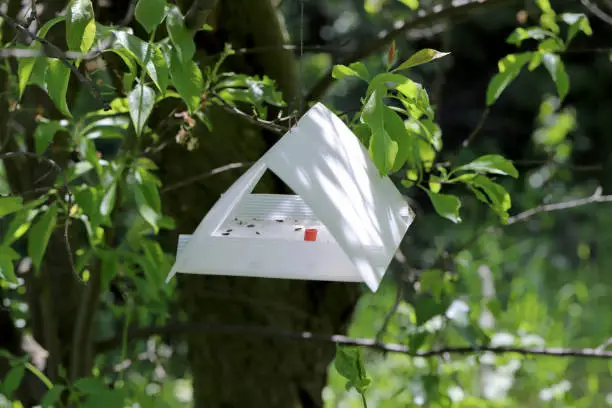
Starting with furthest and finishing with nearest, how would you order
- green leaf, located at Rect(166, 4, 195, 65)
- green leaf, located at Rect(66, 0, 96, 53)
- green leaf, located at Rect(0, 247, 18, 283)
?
green leaf, located at Rect(0, 247, 18, 283) → green leaf, located at Rect(166, 4, 195, 65) → green leaf, located at Rect(66, 0, 96, 53)

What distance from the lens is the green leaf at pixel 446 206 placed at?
1081 millimetres

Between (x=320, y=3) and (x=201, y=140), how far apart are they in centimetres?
233

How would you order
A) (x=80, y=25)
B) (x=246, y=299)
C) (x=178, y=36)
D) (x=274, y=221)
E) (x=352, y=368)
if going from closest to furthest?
(x=80, y=25)
(x=178, y=36)
(x=352, y=368)
(x=274, y=221)
(x=246, y=299)

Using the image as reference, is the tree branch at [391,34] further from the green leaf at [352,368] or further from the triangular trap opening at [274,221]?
the green leaf at [352,368]

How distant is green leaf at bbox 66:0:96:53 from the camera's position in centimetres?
86

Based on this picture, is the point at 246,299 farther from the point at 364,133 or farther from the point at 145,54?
the point at 145,54

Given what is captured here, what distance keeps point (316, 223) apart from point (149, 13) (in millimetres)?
Result: 372

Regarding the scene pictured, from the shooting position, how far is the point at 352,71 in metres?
0.95

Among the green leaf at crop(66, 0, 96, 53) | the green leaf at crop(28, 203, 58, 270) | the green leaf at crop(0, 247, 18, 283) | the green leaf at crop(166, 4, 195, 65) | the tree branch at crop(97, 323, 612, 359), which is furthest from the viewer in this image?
the tree branch at crop(97, 323, 612, 359)

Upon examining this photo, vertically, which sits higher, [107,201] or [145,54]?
[145,54]

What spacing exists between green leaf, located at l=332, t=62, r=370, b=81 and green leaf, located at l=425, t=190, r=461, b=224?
195mm

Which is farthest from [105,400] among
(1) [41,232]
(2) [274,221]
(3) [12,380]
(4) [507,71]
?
(4) [507,71]

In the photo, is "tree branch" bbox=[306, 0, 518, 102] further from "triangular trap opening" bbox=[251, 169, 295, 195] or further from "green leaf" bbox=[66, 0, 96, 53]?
"green leaf" bbox=[66, 0, 96, 53]

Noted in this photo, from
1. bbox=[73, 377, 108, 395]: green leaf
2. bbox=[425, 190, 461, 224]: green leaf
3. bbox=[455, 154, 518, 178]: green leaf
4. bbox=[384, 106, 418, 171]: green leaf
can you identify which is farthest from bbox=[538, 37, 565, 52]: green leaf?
bbox=[73, 377, 108, 395]: green leaf
